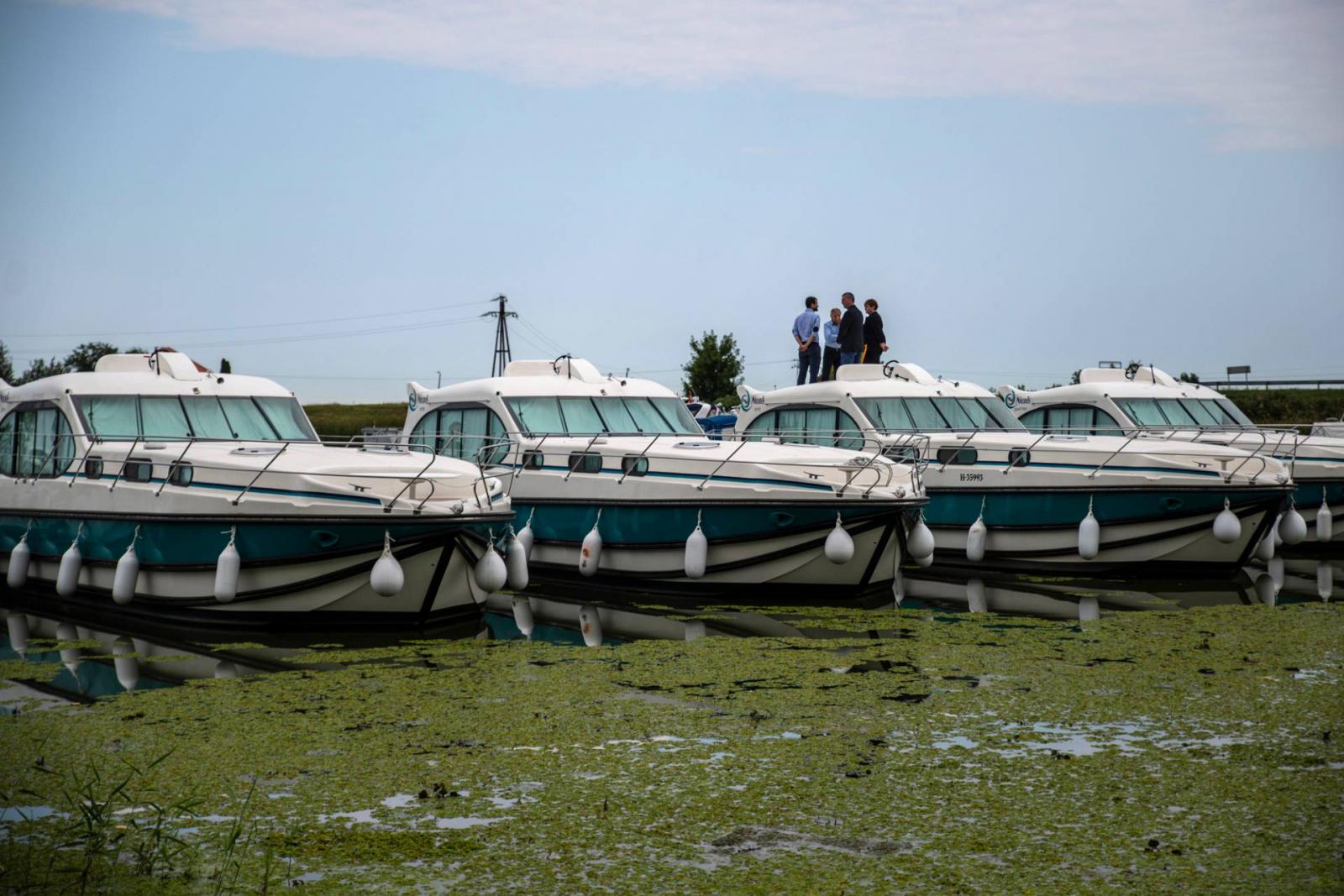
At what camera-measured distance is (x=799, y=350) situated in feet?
67.3

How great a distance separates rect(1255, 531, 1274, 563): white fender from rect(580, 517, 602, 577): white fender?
23.5 feet

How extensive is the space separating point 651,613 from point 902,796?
21.5ft

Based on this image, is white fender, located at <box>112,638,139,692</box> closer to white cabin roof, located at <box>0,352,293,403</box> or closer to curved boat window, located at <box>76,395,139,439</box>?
curved boat window, located at <box>76,395,139,439</box>

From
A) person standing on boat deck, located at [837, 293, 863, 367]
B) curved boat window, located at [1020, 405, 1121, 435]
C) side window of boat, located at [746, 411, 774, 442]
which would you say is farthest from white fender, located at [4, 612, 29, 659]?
curved boat window, located at [1020, 405, 1121, 435]

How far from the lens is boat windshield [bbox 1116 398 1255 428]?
1875 centimetres

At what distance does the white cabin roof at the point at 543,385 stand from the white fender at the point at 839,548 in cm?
399

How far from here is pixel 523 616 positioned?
13031mm

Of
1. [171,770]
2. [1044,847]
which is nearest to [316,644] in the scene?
[171,770]

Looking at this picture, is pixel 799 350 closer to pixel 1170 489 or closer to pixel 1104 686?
pixel 1170 489

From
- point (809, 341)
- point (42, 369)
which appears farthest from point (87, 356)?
point (809, 341)

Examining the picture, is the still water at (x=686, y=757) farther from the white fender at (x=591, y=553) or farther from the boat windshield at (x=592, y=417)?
the boat windshield at (x=592, y=417)

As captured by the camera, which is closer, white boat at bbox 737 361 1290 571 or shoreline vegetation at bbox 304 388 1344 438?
white boat at bbox 737 361 1290 571

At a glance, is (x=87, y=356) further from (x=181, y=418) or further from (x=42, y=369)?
(x=181, y=418)

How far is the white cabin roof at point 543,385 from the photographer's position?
15930 millimetres
